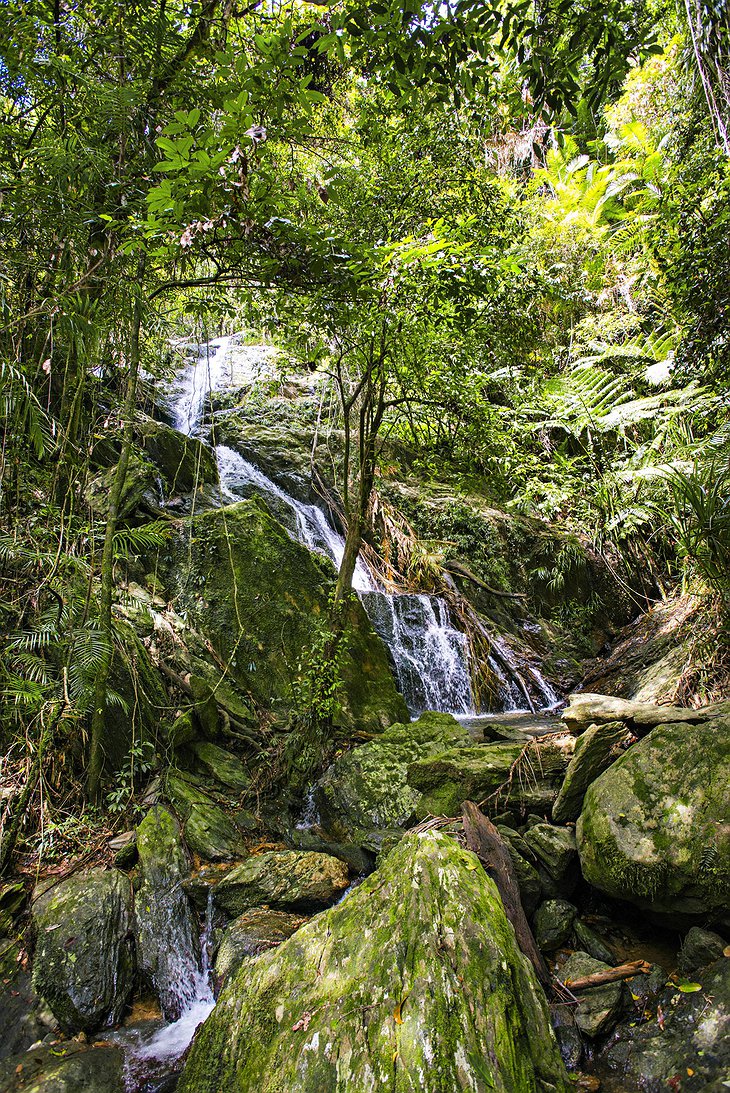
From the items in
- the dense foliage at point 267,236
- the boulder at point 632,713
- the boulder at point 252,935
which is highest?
the dense foliage at point 267,236

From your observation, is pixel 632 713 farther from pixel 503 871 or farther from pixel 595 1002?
pixel 595 1002

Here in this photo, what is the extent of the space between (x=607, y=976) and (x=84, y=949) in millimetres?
2554

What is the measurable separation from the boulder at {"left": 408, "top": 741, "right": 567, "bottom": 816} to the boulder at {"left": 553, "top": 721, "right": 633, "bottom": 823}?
0.20 meters

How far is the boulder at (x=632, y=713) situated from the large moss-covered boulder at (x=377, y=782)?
115 centimetres

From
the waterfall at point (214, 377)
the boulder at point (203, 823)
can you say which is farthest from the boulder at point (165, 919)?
the waterfall at point (214, 377)

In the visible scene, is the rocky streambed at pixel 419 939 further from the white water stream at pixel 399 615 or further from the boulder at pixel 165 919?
the white water stream at pixel 399 615

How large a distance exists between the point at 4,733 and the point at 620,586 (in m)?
8.91

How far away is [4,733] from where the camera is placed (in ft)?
10.7

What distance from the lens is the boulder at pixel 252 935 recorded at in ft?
9.41

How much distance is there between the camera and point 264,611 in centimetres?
552

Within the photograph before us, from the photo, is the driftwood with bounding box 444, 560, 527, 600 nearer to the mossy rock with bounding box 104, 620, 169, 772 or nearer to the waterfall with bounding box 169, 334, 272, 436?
the waterfall with bounding box 169, 334, 272, 436

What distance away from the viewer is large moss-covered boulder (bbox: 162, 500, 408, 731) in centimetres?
526

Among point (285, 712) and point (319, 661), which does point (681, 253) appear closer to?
point (319, 661)

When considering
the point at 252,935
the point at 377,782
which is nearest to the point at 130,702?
the point at 252,935
